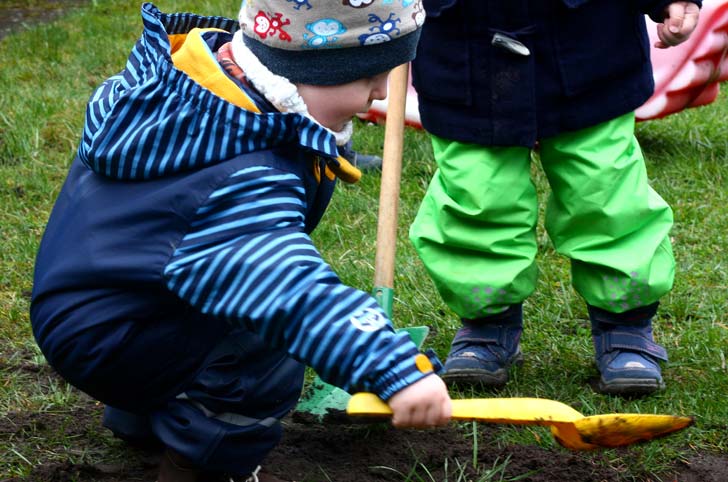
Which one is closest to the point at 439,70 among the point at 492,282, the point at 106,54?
the point at 492,282

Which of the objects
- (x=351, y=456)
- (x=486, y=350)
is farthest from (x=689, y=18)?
(x=351, y=456)

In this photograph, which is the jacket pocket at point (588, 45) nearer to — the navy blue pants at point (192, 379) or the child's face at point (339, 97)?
the child's face at point (339, 97)

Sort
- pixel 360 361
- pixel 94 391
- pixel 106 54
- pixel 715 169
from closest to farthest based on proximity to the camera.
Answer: pixel 360 361 → pixel 94 391 → pixel 715 169 → pixel 106 54

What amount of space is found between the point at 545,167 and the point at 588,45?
336mm

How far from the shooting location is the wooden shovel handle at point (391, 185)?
2516mm

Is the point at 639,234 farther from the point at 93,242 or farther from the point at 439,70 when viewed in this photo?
the point at 93,242

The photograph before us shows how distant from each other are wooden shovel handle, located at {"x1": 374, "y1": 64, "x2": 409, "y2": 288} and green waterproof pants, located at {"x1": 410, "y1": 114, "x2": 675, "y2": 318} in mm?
154

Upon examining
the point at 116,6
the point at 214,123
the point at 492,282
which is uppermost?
the point at 214,123

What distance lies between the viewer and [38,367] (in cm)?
271

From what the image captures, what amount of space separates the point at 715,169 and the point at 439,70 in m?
1.85

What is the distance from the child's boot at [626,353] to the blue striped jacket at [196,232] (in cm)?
97

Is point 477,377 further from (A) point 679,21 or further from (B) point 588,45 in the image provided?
(A) point 679,21

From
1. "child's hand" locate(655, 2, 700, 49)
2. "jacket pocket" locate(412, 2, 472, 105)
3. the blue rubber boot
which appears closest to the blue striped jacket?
the blue rubber boot

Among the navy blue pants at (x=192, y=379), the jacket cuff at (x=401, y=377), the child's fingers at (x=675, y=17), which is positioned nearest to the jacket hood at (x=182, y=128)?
the navy blue pants at (x=192, y=379)
